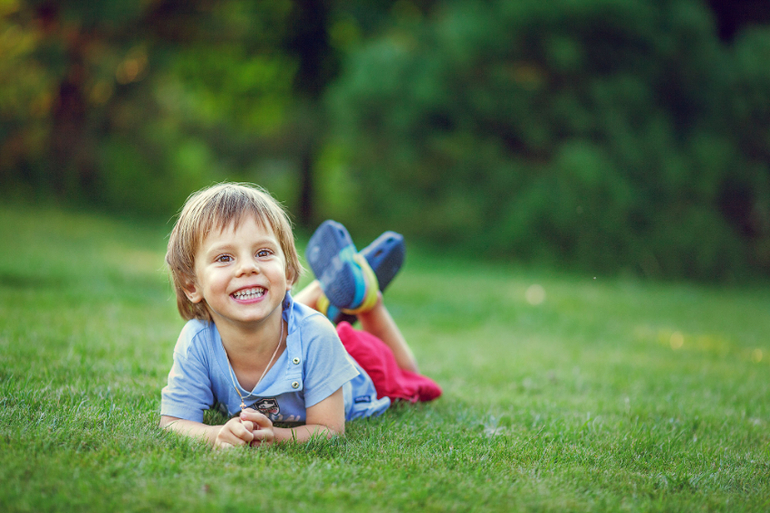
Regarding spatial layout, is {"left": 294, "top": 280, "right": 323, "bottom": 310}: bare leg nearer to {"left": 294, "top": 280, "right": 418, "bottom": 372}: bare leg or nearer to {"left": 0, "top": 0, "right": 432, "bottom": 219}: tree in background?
{"left": 294, "top": 280, "right": 418, "bottom": 372}: bare leg

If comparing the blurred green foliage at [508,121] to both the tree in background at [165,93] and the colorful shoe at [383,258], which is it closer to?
the tree in background at [165,93]

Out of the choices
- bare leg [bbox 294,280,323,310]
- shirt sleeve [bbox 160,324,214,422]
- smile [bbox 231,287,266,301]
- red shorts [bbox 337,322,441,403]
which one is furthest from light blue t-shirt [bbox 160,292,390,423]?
bare leg [bbox 294,280,323,310]

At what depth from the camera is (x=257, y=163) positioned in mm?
16297

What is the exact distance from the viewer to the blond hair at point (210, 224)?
7.25 feet

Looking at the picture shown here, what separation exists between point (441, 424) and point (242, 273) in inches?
43.7

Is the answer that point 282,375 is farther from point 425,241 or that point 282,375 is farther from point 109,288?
point 425,241

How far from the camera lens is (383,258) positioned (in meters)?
3.36

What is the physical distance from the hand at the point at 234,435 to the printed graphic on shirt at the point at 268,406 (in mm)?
214

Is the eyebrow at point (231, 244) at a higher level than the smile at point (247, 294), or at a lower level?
higher

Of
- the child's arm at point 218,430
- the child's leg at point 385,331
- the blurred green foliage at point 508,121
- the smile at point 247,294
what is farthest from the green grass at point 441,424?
the blurred green foliage at point 508,121

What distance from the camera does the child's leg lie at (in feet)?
10.4

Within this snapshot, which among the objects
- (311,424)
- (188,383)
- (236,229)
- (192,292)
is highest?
(236,229)

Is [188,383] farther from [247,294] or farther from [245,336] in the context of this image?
[247,294]

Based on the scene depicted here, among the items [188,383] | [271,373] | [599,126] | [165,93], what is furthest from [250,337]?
[165,93]
